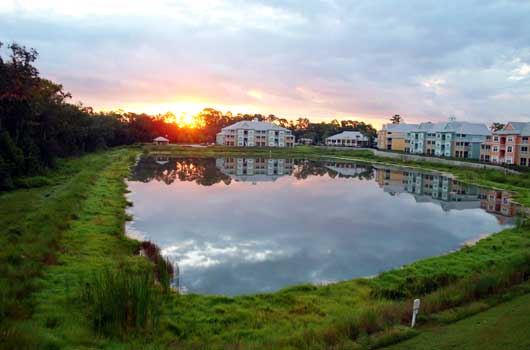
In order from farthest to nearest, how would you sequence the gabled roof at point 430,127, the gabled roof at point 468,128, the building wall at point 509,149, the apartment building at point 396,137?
the apartment building at point 396,137 < the gabled roof at point 430,127 < the gabled roof at point 468,128 < the building wall at point 509,149

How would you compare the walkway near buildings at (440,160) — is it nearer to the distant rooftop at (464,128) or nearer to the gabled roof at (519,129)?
the gabled roof at (519,129)

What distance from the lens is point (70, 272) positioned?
9.54 m

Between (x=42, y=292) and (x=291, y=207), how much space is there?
51.6 ft

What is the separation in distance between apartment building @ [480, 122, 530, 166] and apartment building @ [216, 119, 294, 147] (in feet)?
131

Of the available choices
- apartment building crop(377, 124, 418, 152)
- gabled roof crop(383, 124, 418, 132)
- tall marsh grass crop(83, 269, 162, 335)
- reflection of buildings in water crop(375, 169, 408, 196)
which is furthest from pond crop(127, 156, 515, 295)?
gabled roof crop(383, 124, 418, 132)

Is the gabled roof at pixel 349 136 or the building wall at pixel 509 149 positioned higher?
the gabled roof at pixel 349 136

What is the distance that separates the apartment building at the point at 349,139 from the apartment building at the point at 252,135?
12.1m

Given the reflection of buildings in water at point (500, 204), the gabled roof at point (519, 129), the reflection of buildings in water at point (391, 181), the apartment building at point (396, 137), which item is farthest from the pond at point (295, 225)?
the apartment building at point (396, 137)

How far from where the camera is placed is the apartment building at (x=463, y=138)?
191 ft

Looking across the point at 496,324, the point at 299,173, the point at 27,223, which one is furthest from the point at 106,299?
the point at 299,173

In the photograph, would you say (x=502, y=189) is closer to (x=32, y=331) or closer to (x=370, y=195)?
(x=370, y=195)

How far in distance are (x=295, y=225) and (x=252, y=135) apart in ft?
203

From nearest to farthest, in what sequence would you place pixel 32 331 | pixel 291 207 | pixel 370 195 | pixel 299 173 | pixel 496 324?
pixel 32 331
pixel 496 324
pixel 291 207
pixel 370 195
pixel 299 173

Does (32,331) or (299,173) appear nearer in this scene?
(32,331)
